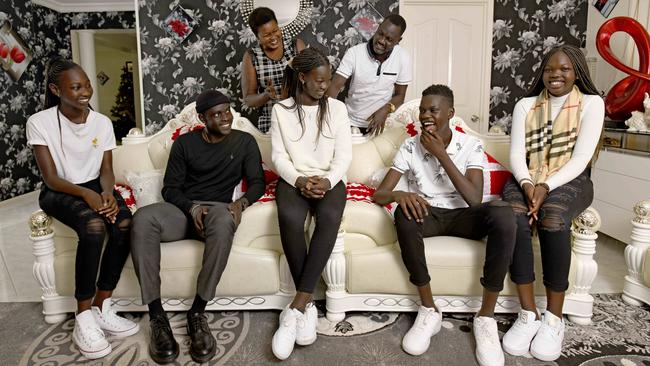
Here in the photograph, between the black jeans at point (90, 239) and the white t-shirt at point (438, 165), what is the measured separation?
49.5 inches

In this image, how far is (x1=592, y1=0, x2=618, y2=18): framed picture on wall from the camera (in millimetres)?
3832

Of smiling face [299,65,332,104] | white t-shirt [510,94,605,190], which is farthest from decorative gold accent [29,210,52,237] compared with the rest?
white t-shirt [510,94,605,190]

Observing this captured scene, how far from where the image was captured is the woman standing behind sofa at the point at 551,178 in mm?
1712

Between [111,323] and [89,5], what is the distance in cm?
536

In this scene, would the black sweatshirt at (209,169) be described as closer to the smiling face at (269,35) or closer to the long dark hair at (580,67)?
the smiling face at (269,35)

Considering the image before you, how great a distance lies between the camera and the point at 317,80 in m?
1.96

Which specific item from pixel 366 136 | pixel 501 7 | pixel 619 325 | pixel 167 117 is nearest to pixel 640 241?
pixel 619 325

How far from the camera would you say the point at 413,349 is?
1.68 meters

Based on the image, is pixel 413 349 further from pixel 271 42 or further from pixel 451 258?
pixel 271 42

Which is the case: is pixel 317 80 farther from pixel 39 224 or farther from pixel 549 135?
pixel 39 224

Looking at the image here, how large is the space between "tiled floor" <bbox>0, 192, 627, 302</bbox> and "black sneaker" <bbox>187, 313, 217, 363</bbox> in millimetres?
1092

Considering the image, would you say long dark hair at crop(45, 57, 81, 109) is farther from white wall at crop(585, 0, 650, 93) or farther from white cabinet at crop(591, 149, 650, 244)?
white wall at crop(585, 0, 650, 93)

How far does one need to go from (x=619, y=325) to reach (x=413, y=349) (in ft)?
3.24

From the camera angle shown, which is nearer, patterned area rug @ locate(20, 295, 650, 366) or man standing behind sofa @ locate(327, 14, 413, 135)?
patterned area rug @ locate(20, 295, 650, 366)
